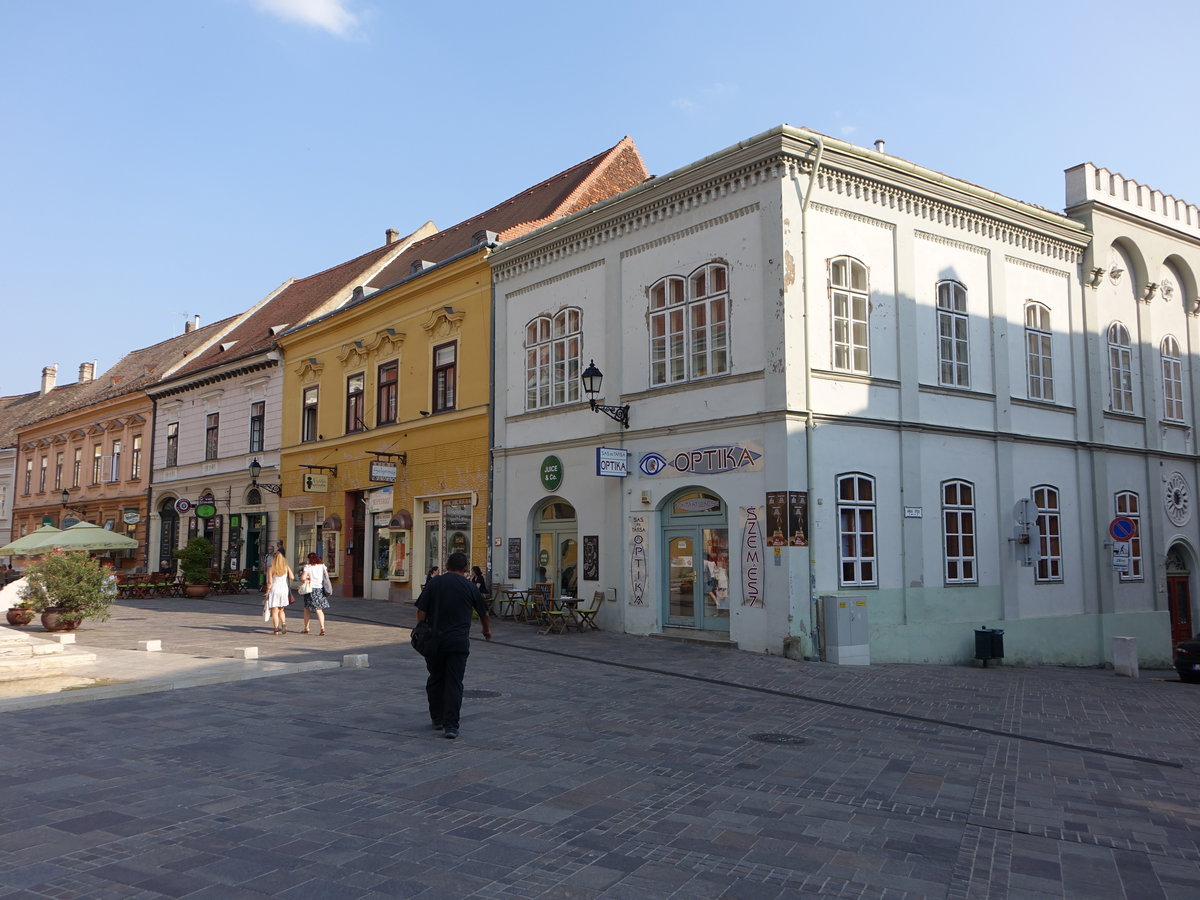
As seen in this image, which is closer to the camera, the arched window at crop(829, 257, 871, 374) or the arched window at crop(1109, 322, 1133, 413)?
the arched window at crop(829, 257, 871, 374)

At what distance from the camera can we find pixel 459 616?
8.89 metres

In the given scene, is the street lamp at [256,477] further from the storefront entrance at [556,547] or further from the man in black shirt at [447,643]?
the man in black shirt at [447,643]

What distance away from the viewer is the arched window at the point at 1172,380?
2319cm

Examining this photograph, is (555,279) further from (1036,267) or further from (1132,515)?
(1132,515)

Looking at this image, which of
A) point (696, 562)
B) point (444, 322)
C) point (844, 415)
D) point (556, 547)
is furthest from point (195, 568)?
point (844, 415)

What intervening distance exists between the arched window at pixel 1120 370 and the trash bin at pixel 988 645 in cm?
803

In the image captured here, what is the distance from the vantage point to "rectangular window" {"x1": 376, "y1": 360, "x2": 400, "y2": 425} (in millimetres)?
25797

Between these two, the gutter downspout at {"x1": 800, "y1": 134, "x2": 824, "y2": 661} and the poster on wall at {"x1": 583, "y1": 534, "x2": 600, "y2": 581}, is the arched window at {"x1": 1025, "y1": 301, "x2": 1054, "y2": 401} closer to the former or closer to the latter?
the gutter downspout at {"x1": 800, "y1": 134, "x2": 824, "y2": 661}

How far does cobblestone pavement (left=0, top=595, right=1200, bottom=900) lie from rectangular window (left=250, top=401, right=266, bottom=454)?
806 inches

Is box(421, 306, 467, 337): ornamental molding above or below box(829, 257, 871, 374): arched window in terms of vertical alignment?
above

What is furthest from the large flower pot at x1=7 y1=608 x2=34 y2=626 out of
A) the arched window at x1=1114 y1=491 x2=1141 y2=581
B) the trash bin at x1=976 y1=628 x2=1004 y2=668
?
the arched window at x1=1114 y1=491 x2=1141 y2=581

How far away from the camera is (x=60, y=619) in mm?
17625

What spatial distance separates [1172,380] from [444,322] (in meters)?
18.9

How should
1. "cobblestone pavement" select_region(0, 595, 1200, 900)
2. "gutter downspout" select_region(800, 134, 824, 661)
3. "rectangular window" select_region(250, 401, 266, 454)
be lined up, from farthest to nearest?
"rectangular window" select_region(250, 401, 266, 454), "gutter downspout" select_region(800, 134, 824, 661), "cobblestone pavement" select_region(0, 595, 1200, 900)
